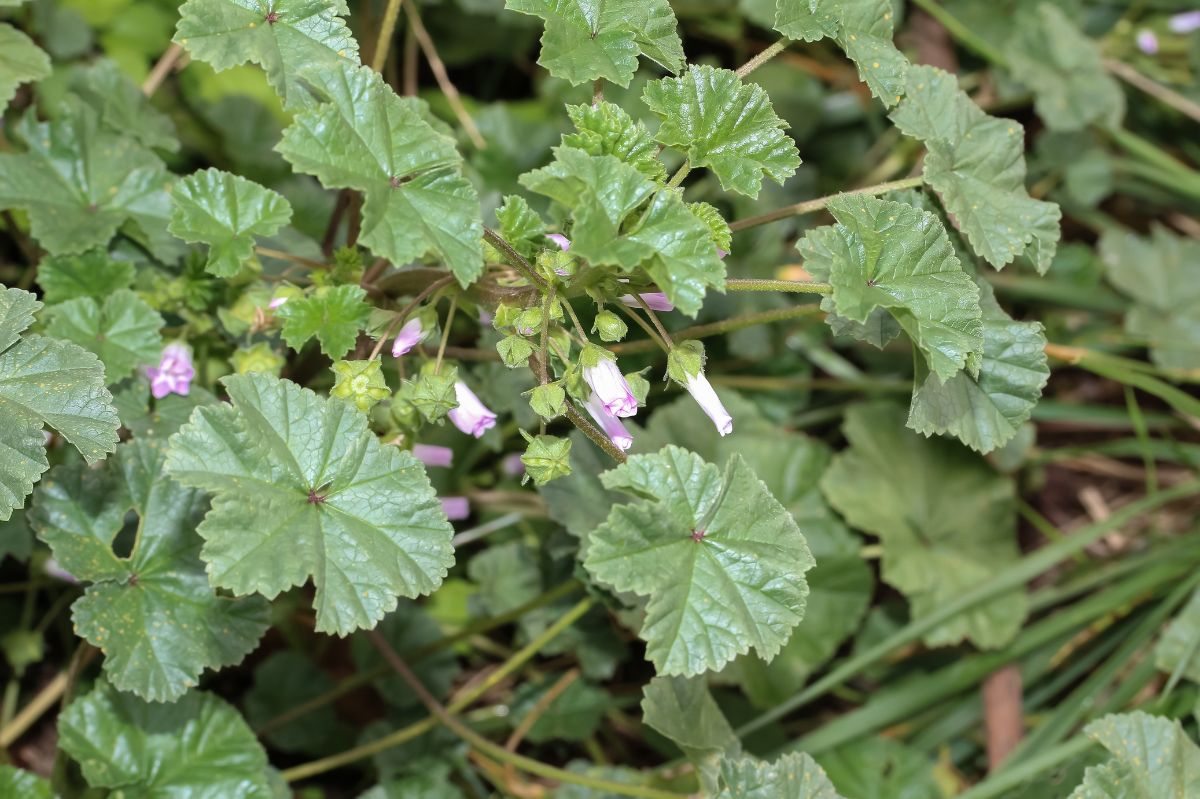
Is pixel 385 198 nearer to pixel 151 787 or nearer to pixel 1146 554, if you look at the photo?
pixel 151 787

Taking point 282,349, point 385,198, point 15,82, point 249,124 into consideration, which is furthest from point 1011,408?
point 249,124

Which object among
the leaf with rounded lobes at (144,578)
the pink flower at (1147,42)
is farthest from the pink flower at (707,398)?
the pink flower at (1147,42)

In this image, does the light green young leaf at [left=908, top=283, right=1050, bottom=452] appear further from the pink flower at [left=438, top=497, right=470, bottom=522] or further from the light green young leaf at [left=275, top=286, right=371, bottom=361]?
the pink flower at [left=438, top=497, right=470, bottom=522]

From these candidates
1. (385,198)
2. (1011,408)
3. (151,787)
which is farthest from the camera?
(151,787)

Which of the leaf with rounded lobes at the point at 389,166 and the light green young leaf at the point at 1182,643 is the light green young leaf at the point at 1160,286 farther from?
the leaf with rounded lobes at the point at 389,166

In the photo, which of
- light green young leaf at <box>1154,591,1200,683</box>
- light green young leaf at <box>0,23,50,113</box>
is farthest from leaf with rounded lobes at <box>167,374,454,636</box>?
light green young leaf at <box>1154,591,1200,683</box>

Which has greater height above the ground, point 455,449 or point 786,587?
point 786,587

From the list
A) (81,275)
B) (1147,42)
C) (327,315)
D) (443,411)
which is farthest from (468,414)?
(1147,42)
